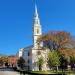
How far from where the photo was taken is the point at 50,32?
302 ft

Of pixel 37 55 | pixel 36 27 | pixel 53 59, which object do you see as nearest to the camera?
pixel 53 59

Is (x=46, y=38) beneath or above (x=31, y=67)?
above

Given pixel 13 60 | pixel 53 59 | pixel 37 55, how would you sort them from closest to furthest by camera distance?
pixel 53 59 → pixel 37 55 → pixel 13 60

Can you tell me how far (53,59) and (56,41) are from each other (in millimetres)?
14440

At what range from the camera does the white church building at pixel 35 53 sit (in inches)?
4114

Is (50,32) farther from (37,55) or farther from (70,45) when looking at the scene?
(37,55)

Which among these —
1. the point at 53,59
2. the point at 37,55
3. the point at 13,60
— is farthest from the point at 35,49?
the point at 13,60

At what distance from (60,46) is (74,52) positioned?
4.99m

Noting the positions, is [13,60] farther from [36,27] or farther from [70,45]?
[70,45]

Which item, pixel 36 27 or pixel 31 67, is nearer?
pixel 31 67

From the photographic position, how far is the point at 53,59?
73.9 meters

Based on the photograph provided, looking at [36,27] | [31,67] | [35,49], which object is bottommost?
[31,67]

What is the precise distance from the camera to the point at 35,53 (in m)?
110

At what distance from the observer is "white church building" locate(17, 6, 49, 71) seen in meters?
104
